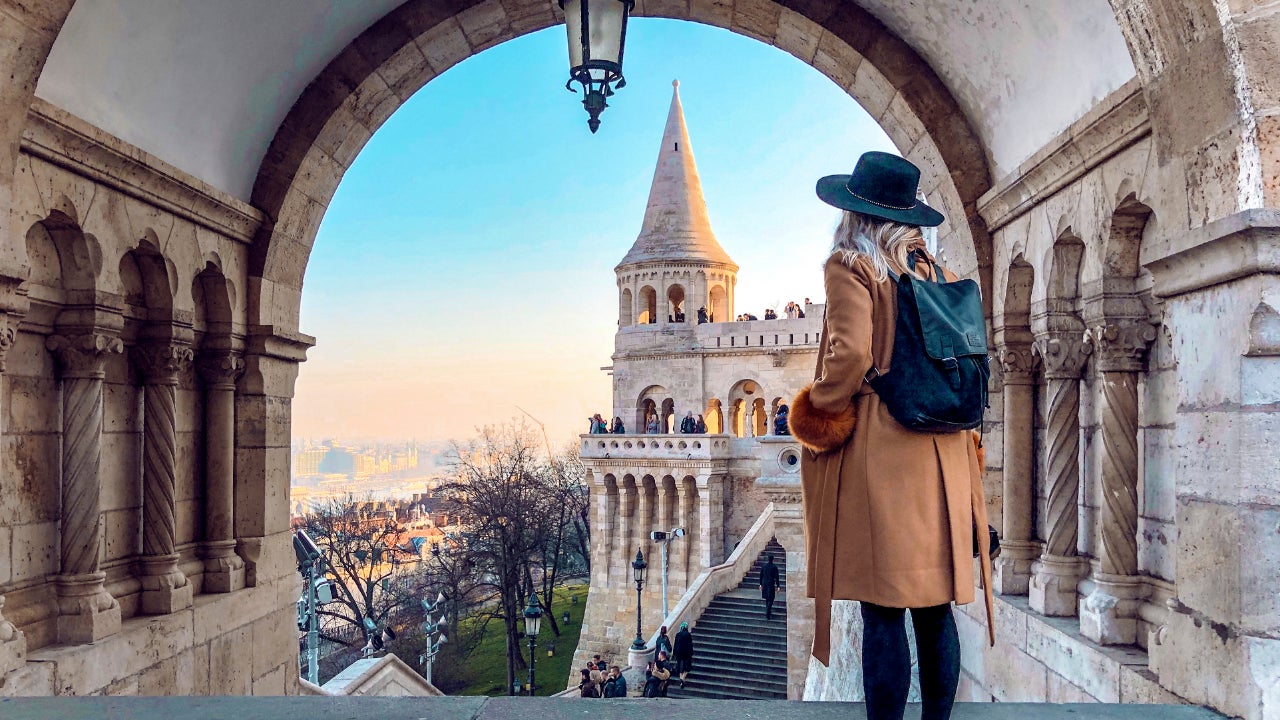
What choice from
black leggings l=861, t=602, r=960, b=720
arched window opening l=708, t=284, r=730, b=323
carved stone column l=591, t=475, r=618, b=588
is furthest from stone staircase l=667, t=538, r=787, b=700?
black leggings l=861, t=602, r=960, b=720

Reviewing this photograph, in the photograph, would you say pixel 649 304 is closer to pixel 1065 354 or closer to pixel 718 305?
pixel 718 305

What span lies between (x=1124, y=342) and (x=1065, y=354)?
0.53 m

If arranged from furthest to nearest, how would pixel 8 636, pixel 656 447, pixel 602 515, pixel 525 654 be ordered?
1. pixel 525 654
2. pixel 602 515
3. pixel 656 447
4. pixel 8 636

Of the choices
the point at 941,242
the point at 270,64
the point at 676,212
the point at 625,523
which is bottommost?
the point at 625,523

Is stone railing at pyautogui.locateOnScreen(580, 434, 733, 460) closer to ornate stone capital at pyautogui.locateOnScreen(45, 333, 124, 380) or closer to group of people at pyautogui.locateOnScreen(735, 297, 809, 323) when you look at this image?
group of people at pyautogui.locateOnScreen(735, 297, 809, 323)

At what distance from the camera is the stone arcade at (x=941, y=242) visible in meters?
2.98

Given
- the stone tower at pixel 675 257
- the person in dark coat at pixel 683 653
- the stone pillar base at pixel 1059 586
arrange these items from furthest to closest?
1. the stone tower at pixel 675 257
2. the person in dark coat at pixel 683 653
3. the stone pillar base at pixel 1059 586

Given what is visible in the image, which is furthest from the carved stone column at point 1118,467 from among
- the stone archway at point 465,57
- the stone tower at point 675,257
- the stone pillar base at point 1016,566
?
the stone tower at point 675,257

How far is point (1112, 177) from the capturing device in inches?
160

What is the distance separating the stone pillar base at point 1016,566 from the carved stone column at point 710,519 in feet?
76.0

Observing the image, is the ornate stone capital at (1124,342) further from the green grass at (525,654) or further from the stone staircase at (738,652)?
the green grass at (525,654)

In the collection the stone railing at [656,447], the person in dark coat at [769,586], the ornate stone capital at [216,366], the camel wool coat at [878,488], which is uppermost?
the ornate stone capital at [216,366]

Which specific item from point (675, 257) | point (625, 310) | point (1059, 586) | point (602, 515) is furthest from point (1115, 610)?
point (625, 310)

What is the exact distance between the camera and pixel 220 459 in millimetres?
5496
